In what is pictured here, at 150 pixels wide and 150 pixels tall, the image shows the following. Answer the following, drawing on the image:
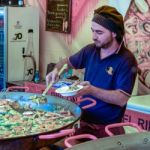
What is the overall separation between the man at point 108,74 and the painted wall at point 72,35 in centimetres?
122

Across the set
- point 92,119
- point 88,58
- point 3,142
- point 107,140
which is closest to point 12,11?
point 88,58

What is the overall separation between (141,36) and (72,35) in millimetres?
1147

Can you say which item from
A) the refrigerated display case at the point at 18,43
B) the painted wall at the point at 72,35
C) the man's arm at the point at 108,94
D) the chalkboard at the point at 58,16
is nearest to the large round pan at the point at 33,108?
the man's arm at the point at 108,94

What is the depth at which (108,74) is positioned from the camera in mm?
2449

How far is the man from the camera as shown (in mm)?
2359

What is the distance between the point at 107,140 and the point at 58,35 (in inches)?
138

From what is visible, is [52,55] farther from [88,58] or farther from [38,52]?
[88,58]

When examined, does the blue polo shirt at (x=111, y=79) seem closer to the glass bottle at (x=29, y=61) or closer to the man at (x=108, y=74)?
the man at (x=108, y=74)

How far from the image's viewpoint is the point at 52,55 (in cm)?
479

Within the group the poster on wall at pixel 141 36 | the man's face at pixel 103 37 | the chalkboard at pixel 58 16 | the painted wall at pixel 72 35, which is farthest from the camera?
the chalkboard at pixel 58 16

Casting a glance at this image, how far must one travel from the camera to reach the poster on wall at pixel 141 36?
3.44 meters

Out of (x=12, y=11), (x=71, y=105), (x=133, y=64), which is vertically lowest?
(x=71, y=105)

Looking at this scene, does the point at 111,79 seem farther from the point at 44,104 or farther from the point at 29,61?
the point at 29,61

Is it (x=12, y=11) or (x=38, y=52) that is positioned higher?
(x=12, y=11)
